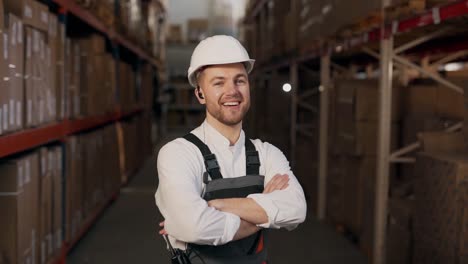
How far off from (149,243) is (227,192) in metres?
3.16

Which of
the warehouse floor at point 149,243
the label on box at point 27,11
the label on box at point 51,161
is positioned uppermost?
the label on box at point 27,11

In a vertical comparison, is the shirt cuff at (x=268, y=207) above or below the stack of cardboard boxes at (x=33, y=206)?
above

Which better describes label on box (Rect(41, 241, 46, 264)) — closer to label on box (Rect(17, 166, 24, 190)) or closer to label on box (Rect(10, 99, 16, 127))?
label on box (Rect(17, 166, 24, 190))

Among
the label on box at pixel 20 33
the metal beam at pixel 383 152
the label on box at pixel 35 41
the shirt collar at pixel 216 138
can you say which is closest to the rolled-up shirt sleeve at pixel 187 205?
the shirt collar at pixel 216 138

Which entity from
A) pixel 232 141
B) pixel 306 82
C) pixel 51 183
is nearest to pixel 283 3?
pixel 306 82

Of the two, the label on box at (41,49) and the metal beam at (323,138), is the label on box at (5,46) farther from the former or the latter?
the metal beam at (323,138)

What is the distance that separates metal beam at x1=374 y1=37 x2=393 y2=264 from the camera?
151 inches

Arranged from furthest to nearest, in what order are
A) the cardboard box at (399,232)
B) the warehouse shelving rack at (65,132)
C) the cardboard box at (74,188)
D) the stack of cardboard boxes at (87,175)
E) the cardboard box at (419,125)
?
the stack of cardboard boxes at (87,175) < the cardboard box at (74,188) < the cardboard box at (419,125) < the cardboard box at (399,232) < the warehouse shelving rack at (65,132)

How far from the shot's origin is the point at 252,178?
186 cm

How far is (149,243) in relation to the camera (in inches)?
189

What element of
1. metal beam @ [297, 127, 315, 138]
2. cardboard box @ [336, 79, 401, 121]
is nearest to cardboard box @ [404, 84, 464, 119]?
cardboard box @ [336, 79, 401, 121]

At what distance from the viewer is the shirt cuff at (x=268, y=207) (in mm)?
1771

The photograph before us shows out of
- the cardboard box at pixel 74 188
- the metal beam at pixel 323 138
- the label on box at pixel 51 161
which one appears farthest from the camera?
the metal beam at pixel 323 138

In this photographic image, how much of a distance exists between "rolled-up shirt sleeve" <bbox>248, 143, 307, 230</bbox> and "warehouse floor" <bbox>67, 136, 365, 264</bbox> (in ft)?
8.08
